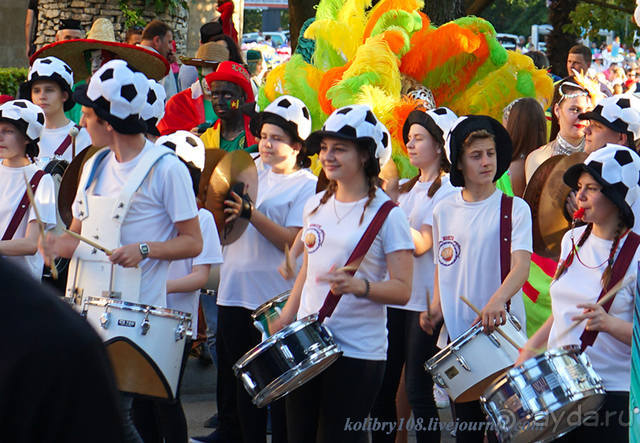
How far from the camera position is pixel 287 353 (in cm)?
419

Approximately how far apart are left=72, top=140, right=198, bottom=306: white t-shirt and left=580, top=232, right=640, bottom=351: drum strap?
1654mm

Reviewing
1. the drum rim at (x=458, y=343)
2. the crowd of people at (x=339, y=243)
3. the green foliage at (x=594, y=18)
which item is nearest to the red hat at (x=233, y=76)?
the crowd of people at (x=339, y=243)

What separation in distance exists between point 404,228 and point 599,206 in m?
0.78

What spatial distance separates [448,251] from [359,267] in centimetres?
59

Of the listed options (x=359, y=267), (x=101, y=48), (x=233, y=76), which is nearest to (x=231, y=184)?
(x=359, y=267)

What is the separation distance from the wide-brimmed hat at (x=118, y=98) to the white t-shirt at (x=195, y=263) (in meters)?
1.18

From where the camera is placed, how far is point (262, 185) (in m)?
5.80

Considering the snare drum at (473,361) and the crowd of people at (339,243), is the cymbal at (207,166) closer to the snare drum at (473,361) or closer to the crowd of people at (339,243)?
the crowd of people at (339,243)

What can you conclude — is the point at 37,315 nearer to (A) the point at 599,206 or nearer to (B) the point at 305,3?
(A) the point at 599,206

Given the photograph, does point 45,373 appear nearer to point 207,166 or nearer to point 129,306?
point 129,306

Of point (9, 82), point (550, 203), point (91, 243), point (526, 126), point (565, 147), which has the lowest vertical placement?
point (9, 82)

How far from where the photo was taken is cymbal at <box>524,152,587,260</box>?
532 cm

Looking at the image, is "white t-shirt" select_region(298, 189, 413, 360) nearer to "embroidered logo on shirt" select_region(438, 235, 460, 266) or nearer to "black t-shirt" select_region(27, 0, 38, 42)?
"embroidered logo on shirt" select_region(438, 235, 460, 266)

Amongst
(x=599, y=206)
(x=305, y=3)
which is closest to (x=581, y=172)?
(x=599, y=206)
